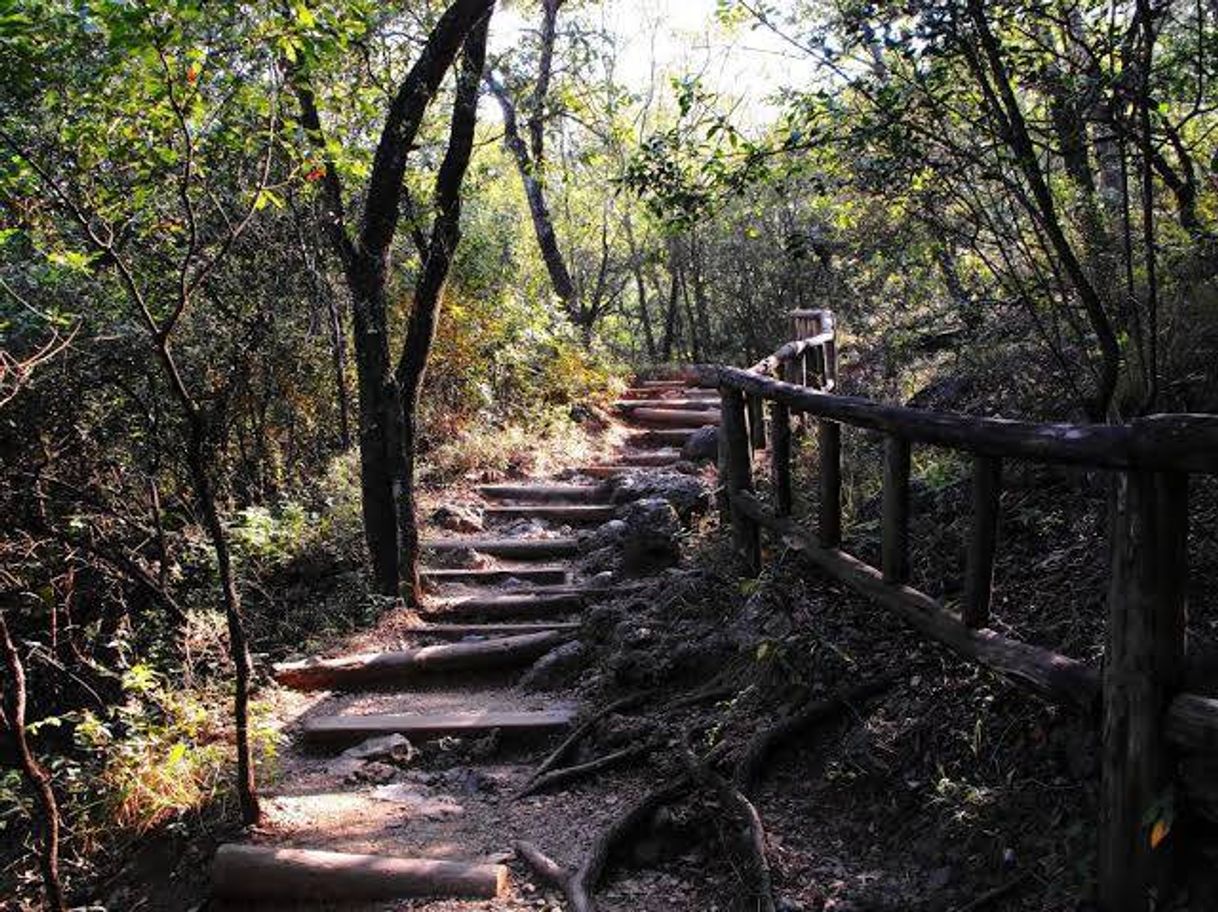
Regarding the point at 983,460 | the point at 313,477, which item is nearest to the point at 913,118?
the point at 983,460

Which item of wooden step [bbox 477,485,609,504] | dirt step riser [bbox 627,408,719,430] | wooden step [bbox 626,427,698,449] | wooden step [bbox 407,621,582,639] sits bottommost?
wooden step [bbox 407,621,582,639]

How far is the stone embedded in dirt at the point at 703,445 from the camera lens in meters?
11.3

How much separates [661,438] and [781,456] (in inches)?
310

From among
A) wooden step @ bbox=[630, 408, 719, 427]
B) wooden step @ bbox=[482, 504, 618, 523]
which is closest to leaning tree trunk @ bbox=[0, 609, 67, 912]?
wooden step @ bbox=[482, 504, 618, 523]

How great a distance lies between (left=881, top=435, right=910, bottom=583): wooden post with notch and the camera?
3914 mm

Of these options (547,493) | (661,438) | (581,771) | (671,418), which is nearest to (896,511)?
(581,771)

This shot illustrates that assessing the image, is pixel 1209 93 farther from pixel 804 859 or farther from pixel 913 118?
pixel 804 859

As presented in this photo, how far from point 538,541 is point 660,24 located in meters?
16.3

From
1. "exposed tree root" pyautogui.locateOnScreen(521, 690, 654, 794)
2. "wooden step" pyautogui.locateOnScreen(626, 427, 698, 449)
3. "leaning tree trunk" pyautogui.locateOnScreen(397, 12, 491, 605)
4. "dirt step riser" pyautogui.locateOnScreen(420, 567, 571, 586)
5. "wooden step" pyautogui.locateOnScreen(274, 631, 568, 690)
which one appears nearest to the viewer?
"exposed tree root" pyautogui.locateOnScreen(521, 690, 654, 794)

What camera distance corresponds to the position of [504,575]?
8414 mm

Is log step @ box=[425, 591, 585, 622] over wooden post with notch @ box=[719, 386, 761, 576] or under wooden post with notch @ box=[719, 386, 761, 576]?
under

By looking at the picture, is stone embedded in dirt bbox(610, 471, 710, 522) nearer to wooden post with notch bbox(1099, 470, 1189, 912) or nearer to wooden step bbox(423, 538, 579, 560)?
wooden step bbox(423, 538, 579, 560)

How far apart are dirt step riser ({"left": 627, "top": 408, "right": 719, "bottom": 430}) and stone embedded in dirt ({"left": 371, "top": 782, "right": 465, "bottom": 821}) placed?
29.0 feet

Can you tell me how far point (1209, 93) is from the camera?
5004 mm
